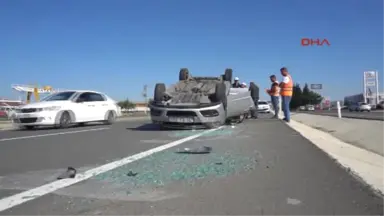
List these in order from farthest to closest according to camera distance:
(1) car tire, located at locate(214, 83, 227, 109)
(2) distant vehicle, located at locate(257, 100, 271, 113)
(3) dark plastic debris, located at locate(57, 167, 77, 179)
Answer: (2) distant vehicle, located at locate(257, 100, 271, 113), (1) car tire, located at locate(214, 83, 227, 109), (3) dark plastic debris, located at locate(57, 167, 77, 179)

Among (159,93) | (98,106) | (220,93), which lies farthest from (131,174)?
(98,106)

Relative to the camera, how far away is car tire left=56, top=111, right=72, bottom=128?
1554cm

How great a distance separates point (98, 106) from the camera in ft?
57.9

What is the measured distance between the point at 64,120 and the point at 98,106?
2.21 meters

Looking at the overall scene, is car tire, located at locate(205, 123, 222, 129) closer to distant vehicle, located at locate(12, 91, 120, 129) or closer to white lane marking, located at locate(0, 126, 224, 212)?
white lane marking, located at locate(0, 126, 224, 212)

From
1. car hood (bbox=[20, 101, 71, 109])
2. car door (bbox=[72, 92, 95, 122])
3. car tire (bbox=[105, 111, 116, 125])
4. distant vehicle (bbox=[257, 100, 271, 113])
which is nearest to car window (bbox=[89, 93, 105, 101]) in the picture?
car door (bbox=[72, 92, 95, 122])

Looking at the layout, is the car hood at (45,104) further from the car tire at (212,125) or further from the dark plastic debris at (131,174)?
the dark plastic debris at (131,174)

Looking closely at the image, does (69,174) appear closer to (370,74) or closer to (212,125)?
(212,125)

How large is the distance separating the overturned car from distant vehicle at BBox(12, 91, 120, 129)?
4.26 m

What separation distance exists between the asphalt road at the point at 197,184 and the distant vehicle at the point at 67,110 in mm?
7169

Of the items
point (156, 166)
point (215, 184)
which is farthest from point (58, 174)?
point (215, 184)

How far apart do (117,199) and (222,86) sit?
9012mm

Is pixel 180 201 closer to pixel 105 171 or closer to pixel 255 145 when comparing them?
pixel 105 171

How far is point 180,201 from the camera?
4199mm
